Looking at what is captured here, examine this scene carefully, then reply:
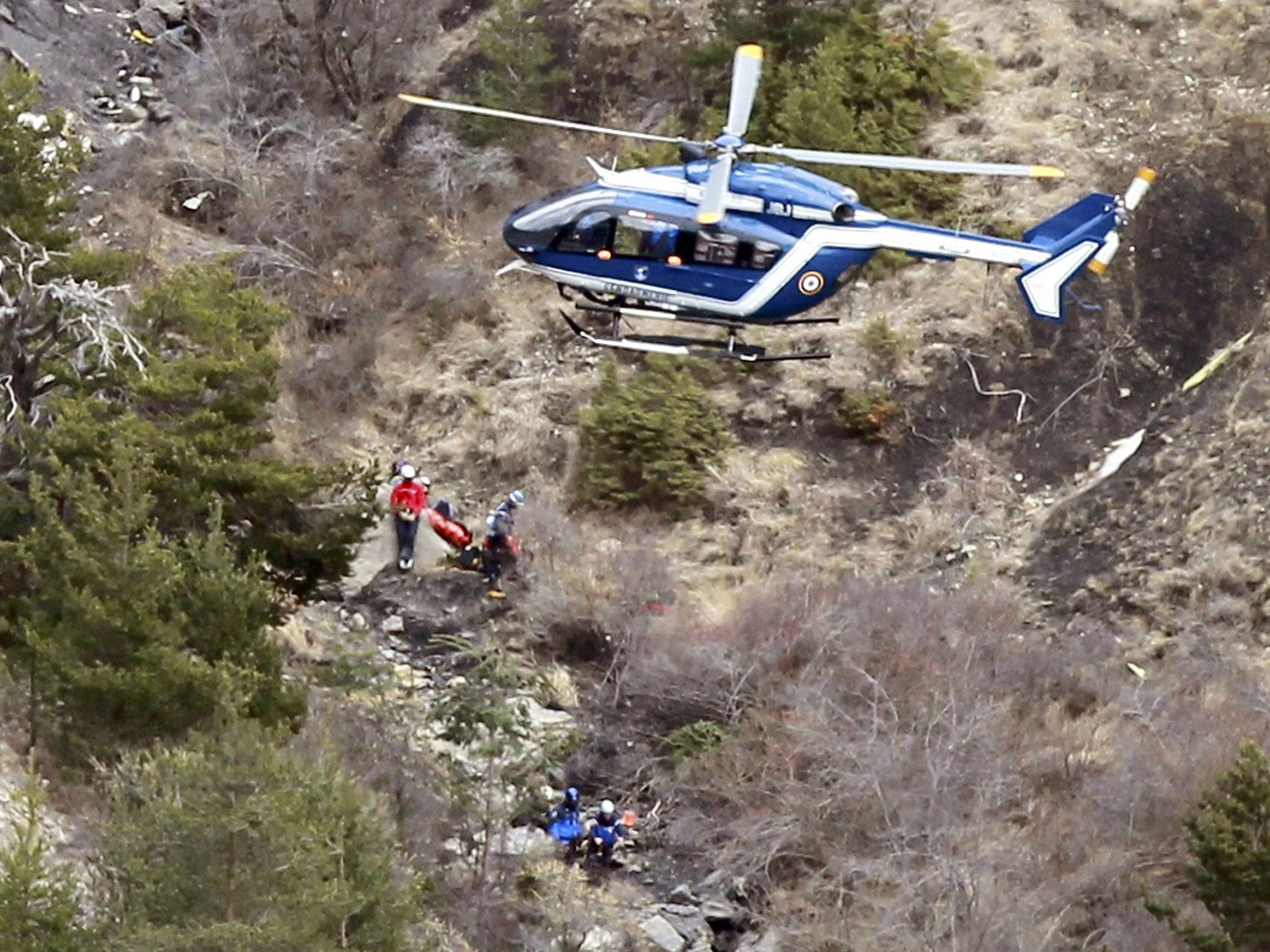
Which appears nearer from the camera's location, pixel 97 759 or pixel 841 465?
pixel 97 759

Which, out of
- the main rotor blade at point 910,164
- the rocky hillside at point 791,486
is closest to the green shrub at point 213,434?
the rocky hillside at point 791,486

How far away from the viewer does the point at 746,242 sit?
Result: 16.2 m

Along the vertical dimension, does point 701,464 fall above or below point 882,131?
below

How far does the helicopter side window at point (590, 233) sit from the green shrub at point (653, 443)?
6.95 meters

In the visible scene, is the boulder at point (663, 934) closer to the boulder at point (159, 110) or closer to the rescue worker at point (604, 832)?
the rescue worker at point (604, 832)

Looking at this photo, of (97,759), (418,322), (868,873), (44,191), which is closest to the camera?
(97,759)

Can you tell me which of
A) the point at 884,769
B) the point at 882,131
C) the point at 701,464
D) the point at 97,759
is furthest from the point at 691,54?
the point at 97,759

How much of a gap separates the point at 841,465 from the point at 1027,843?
7.91 meters

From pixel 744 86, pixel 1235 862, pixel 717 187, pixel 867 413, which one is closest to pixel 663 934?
pixel 1235 862

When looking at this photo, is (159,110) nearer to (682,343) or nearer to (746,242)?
(682,343)

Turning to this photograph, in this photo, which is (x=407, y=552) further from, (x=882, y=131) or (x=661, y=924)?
(x=882, y=131)

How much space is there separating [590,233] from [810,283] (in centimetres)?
201

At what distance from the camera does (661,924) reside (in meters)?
17.0

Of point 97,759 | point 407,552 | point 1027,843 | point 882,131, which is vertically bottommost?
point 407,552
